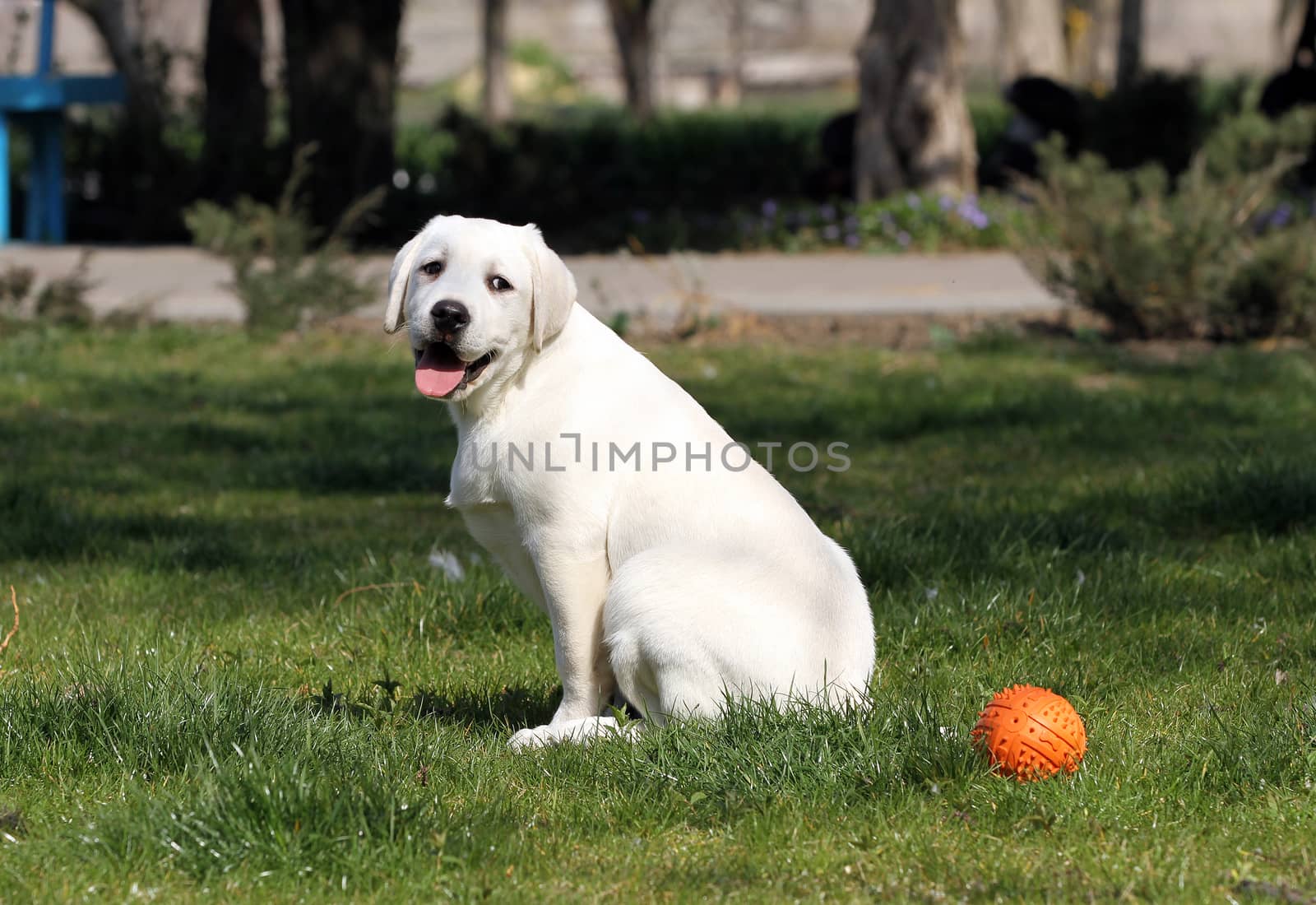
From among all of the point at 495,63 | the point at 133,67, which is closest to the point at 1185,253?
the point at 133,67

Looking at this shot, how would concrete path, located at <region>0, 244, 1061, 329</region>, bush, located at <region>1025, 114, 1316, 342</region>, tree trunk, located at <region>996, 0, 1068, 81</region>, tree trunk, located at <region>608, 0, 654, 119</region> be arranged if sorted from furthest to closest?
tree trunk, located at <region>608, 0, 654, 119</region>
tree trunk, located at <region>996, 0, 1068, 81</region>
concrete path, located at <region>0, 244, 1061, 329</region>
bush, located at <region>1025, 114, 1316, 342</region>

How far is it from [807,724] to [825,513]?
2.84 metres

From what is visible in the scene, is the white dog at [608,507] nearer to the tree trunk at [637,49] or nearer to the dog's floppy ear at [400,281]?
the dog's floppy ear at [400,281]

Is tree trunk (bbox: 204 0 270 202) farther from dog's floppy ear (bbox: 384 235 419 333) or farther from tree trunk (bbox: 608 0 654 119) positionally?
dog's floppy ear (bbox: 384 235 419 333)

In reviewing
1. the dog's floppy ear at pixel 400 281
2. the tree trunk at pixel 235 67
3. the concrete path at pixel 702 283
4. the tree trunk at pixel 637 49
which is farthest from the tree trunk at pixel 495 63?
the dog's floppy ear at pixel 400 281

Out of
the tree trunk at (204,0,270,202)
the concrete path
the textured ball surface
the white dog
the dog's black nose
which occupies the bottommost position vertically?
the concrete path

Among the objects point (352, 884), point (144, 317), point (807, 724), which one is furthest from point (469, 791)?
point (144, 317)

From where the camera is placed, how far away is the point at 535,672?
4641mm

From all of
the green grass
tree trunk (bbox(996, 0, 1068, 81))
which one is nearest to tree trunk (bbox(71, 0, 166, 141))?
the green grass

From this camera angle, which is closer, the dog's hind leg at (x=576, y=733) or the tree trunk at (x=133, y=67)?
the dog's hind leg at (x=576, y=733)

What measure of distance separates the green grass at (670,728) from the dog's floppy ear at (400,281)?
98cm

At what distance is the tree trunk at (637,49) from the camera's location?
3177 centimetres

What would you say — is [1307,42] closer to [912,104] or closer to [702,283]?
[912,104]

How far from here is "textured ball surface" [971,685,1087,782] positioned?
3518 millimetres
